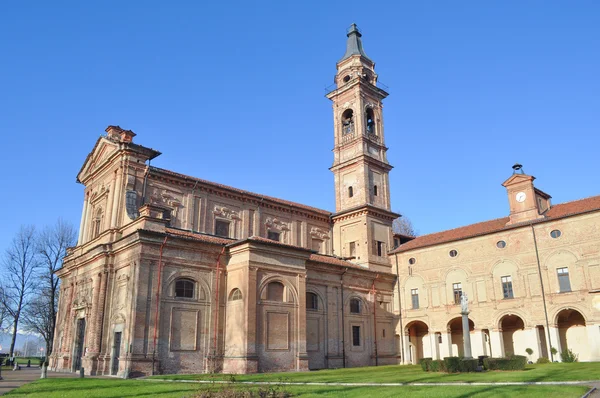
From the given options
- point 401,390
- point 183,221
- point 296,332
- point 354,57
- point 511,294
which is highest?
point 354,57

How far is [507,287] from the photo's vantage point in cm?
Answer: 3244

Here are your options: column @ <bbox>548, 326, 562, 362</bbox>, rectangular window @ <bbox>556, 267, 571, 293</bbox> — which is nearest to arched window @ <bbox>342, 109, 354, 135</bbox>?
rectangular window @ <bbox>556, 267, 571, 293</bbox>

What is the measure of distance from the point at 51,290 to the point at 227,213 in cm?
2326

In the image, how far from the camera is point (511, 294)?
1268 inches

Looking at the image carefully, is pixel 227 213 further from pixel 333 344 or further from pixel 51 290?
pixel 51 290

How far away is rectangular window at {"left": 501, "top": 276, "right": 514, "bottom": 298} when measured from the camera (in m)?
32.3

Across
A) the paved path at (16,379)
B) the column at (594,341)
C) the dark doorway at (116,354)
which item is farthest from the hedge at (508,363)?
the paved path at (16,379)

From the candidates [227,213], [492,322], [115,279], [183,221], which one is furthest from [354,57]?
[115,279]

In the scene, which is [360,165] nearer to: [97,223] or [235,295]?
[235,295]

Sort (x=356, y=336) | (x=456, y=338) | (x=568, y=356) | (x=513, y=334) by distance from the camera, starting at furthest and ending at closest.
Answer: (x=456, y=338), (x=356, y=336), (x=513, y=334), (x=568, y=356)

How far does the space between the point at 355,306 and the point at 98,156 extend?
→ 69.6 ft

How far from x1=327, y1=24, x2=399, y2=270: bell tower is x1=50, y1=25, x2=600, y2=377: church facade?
0.44 ft

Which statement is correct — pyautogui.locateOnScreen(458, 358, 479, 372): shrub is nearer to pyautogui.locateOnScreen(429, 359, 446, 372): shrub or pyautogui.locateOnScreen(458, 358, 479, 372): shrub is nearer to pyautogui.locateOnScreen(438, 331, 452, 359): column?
pyautogui.locateOnScreen(429, 359, 446, 372): shrub

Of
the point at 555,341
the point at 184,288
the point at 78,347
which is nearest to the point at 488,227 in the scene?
the point at 555,341
